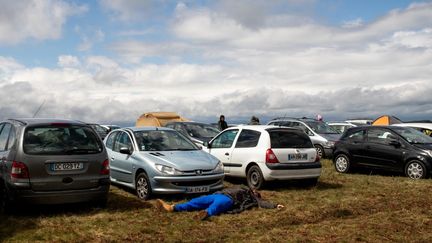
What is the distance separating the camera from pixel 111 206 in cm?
954

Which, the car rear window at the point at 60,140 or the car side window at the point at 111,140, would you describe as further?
the car side window at the point at 111,140

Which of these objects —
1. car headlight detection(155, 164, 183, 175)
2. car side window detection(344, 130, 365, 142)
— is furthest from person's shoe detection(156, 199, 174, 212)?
car side window detection(344, 130, 365, 142)

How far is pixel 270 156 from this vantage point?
11203mm

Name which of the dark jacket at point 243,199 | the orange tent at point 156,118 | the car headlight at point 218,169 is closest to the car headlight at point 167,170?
the car headlight at point 218,169

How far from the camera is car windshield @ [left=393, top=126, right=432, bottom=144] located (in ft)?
46.1

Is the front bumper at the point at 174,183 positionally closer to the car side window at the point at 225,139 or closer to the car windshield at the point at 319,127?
the car side window at the point at 225,139

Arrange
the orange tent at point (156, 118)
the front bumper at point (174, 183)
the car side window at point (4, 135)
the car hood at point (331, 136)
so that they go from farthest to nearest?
the orange tent at point (156, 118) < the car hood at point (331, 136) < the front bumper at point (174, 183) < the car side window at point (4, 135)

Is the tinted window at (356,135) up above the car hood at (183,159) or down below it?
above

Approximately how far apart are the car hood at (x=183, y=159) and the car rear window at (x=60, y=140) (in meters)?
1.63

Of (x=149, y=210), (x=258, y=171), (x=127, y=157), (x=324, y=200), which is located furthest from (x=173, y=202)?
(x=324, y=200)

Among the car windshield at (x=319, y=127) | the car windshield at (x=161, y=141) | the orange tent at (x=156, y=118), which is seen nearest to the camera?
the car windshield at (x=161, y=141)

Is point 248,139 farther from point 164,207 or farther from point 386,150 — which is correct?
point 386,150

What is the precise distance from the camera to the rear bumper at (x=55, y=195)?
7.94 meters

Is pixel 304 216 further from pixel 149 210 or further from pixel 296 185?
pixel 296 185
